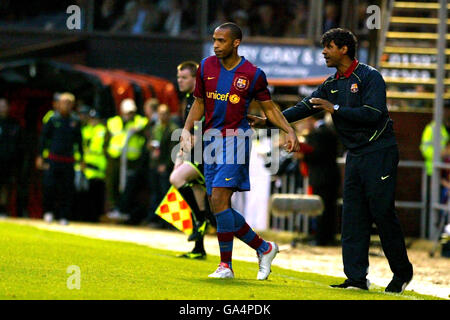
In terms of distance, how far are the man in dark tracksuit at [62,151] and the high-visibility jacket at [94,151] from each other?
5.97 ft

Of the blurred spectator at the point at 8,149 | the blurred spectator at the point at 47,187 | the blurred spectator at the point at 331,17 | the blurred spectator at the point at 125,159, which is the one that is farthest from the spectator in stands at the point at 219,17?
the blurred spectator at the point at 47,187

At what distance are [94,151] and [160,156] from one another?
2259 mm

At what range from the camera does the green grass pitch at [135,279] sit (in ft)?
27.3

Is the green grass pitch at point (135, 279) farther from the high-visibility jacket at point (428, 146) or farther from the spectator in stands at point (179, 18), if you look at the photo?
the spectator in stands at point (179, 18)

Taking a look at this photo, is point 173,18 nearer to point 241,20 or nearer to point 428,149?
point 241,20

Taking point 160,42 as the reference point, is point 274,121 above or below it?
below

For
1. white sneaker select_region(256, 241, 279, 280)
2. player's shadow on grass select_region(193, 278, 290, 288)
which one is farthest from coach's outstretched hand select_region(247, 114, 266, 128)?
A: player's shadow on grass select_region(193, 278, 290, 288)

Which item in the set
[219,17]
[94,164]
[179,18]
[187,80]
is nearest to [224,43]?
[187,80]

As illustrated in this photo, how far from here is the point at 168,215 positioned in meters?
13.3

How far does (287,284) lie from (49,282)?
222 cm

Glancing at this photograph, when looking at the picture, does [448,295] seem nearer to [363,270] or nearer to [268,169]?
[363,270]

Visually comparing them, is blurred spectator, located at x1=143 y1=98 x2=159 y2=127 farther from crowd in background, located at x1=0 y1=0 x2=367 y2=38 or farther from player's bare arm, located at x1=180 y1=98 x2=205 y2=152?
player's bare arm, located at x1=180 y1=98 x2=205 y2=152

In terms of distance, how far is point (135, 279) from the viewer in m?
9.34
